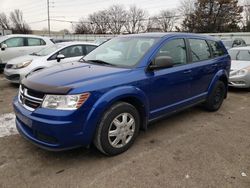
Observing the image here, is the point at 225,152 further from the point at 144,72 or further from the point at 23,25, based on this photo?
the point at 23,25

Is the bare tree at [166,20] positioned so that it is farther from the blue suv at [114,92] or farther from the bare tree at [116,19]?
the blue suv at [114,92]

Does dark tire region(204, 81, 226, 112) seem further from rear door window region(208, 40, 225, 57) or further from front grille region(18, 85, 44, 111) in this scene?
front grille region(18, 85, 44, 111)

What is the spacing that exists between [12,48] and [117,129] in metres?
7.76

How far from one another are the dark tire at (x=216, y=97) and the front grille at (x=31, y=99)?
339 centimetres

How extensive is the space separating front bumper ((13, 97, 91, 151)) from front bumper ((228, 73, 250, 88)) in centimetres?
560

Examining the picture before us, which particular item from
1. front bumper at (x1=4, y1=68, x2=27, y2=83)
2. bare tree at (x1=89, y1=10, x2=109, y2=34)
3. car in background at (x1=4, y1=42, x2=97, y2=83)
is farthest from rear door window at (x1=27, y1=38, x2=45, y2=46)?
bare tree at (x1=89, y1=10, x2=109, y2=34)

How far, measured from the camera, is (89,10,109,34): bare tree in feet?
215

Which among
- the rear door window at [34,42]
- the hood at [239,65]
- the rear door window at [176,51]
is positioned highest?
the rear door window at [34,42]

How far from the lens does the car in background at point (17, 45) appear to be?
888 cm

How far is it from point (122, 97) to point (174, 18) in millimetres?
52093

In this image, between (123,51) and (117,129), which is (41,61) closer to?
(123,51)

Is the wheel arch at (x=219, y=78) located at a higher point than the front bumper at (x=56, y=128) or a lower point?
higher

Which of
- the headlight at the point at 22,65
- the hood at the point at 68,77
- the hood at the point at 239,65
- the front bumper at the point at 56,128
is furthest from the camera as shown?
the hood at the point at 239,65

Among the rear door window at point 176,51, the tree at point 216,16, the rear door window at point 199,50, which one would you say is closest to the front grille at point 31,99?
the rear door window at point 176,51
